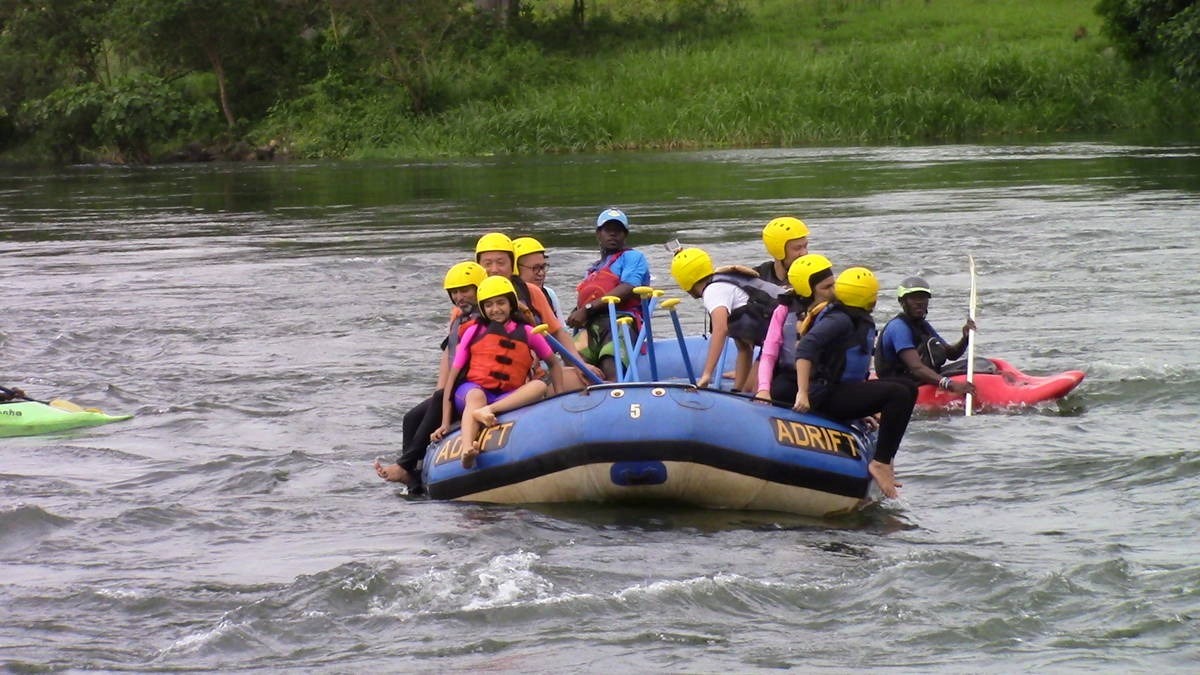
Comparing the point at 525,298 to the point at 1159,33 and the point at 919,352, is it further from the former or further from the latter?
the point at 1159,33

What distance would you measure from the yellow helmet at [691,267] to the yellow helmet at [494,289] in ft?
3.42

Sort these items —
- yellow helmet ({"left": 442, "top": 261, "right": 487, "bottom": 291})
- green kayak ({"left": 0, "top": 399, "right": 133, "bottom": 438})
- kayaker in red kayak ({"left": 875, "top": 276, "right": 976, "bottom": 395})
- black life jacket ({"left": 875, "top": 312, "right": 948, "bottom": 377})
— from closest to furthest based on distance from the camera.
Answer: yellow helmet ({"left": 442, "top": 261, "right": 487, "bottom": 291}) < kayaker in red kayak ({"left": 875, "top": 276, "right": 976, "bottom": 395}) < black life jacket ({"left": 875, "top": 312, "right": 948, "bottom": 377}) < green kayak ({"left": 0, "top": 399, "right": 133, "bottom": 438})

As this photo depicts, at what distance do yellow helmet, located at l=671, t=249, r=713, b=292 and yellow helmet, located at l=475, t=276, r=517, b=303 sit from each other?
104 centimetres

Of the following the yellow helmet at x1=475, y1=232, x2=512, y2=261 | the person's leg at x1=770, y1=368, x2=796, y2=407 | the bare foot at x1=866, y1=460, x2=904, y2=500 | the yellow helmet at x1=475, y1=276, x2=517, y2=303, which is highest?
the yellow helmet at x1=475, y1=232, x2=512, y2=261

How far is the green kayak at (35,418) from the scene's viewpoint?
465 inches

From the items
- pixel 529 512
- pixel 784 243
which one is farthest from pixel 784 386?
pixel 529 512

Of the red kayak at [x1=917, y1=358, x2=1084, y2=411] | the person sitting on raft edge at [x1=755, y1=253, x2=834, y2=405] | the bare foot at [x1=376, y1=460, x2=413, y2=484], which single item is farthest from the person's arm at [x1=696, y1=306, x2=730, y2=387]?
the red kayak at [x1=917, y1=358, x2=1084, y2=411]

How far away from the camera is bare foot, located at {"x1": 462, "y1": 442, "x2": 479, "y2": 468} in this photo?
29.3 ft

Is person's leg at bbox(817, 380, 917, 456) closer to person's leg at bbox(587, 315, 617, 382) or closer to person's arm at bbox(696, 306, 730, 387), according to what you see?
person's arm at bbox(696, 306, 730, 387)

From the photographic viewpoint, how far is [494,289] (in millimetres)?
9172

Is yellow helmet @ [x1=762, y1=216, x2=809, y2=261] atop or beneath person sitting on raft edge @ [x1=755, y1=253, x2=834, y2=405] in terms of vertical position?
atop

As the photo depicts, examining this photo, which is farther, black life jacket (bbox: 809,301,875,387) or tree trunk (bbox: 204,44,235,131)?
tree trunk (bbox: 204,44,235,131)

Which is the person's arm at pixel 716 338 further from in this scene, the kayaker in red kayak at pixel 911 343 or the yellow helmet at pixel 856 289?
the kayaker in red kayak at pixel 911 343

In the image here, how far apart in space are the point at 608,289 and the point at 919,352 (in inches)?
89.1
